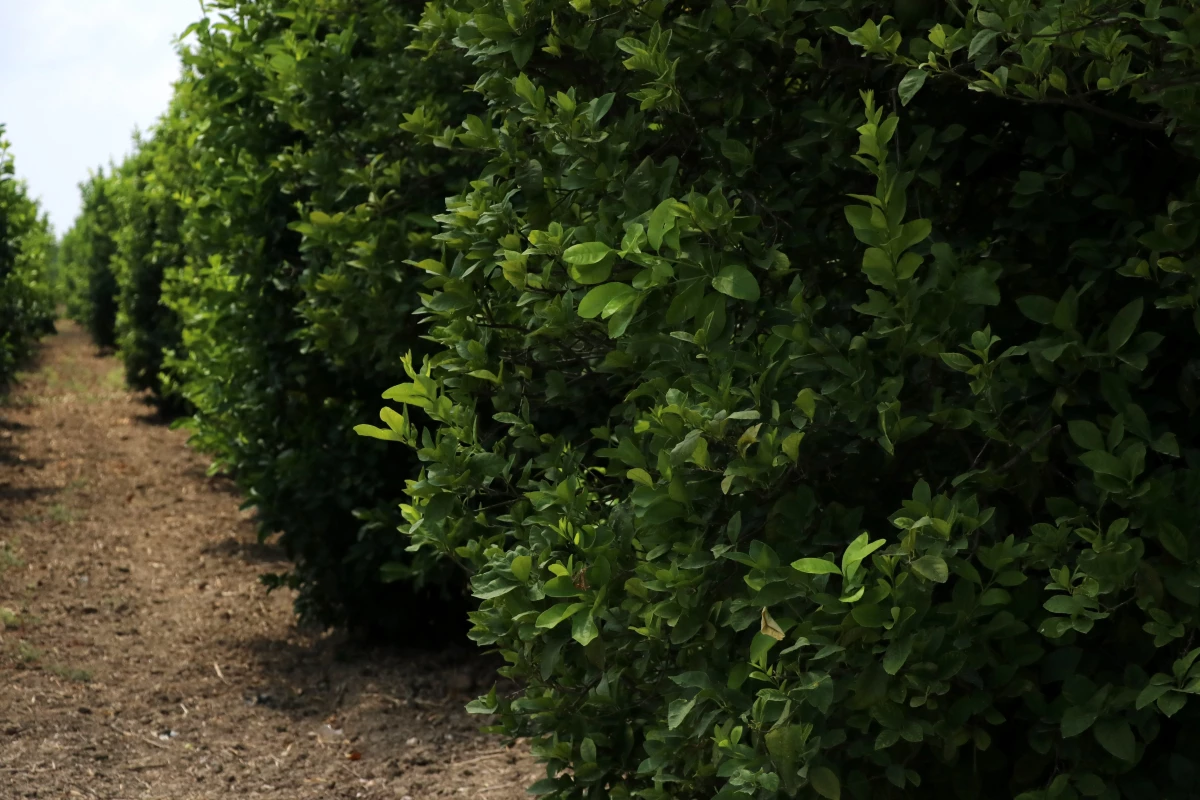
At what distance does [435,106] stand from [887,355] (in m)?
2.68

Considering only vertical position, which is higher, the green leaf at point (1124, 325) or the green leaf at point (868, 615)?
the green leaf at point (1124, 325)

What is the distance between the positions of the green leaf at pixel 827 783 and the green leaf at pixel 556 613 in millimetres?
599

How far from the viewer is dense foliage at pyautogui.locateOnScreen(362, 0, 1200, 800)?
2.24m

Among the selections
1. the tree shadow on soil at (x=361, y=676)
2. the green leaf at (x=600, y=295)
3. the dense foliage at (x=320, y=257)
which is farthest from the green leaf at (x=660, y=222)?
the tree shadow on soil at (x=361, y=676)

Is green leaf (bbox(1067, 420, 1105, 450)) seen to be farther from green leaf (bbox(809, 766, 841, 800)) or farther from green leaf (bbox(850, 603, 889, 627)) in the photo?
green leaf (bbox(809, 766, 841, 800))

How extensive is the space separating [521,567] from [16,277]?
45.2 ft

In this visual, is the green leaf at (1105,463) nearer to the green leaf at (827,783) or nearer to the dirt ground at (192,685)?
the green leaf at (827,783)

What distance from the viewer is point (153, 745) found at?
5.48 metres

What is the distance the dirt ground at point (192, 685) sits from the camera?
200 inches

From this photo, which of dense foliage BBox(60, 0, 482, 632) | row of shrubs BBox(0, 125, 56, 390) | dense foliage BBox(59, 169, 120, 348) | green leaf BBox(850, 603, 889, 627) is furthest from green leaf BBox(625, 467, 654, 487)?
dense foliage BBox(59, 169, 120, 348)

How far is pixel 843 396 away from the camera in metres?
2.36

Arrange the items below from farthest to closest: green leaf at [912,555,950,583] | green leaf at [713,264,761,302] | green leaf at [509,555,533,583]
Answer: green leaf at [509,555,533,583], green leaf at [713,264,761,302], green leaf at [912,555,950,583]

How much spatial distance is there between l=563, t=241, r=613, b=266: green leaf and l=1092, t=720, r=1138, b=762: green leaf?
133cm

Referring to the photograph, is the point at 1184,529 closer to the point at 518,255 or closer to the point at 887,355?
the point at 887,355
